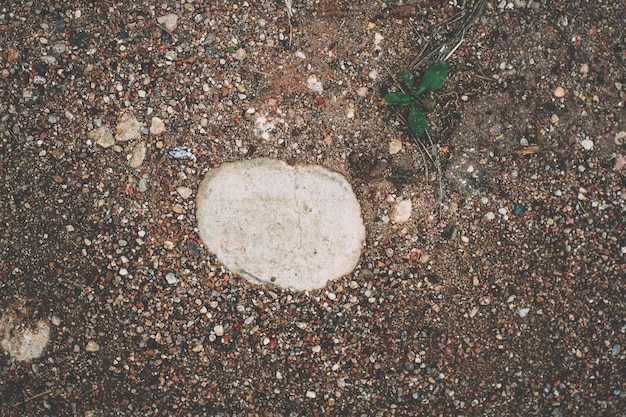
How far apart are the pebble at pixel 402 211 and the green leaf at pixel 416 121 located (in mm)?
364

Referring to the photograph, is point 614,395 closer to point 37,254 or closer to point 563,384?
point 563,384

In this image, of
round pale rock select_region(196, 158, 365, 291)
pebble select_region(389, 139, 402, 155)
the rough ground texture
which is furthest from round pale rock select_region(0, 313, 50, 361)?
pebble select_region(389, 139, 402, 155)

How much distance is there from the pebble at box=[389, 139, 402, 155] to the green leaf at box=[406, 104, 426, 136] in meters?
0.10

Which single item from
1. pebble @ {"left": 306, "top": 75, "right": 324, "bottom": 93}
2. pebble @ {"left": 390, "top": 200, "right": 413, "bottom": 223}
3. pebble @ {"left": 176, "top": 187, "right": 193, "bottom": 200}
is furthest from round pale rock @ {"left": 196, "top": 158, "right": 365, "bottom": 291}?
pebble @ {"left": 306, "top": 75, "right": 324, "bottom": 93}

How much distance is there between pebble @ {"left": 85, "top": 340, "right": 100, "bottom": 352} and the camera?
2.39 meters

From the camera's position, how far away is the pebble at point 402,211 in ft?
7.88

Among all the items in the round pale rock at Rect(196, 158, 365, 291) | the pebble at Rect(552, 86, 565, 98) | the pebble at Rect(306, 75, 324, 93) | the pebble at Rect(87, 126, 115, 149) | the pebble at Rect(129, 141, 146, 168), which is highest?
the pebble at Rect(552, 86, 565, 98)

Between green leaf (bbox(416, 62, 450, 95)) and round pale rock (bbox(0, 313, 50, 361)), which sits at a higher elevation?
green leaf (bbox(416, 62, 450, 95))

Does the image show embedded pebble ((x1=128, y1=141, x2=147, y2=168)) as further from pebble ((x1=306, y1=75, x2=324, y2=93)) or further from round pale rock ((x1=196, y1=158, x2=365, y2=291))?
pebble ((x1=306, y1=75, x2=324, y2=93))

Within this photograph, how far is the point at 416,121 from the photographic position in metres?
2.37

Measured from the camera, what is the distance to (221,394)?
94.7 inches

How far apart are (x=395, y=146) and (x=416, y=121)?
162mm

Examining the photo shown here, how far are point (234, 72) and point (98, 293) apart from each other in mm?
1322

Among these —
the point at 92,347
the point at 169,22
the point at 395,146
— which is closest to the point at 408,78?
the point at 395,146
